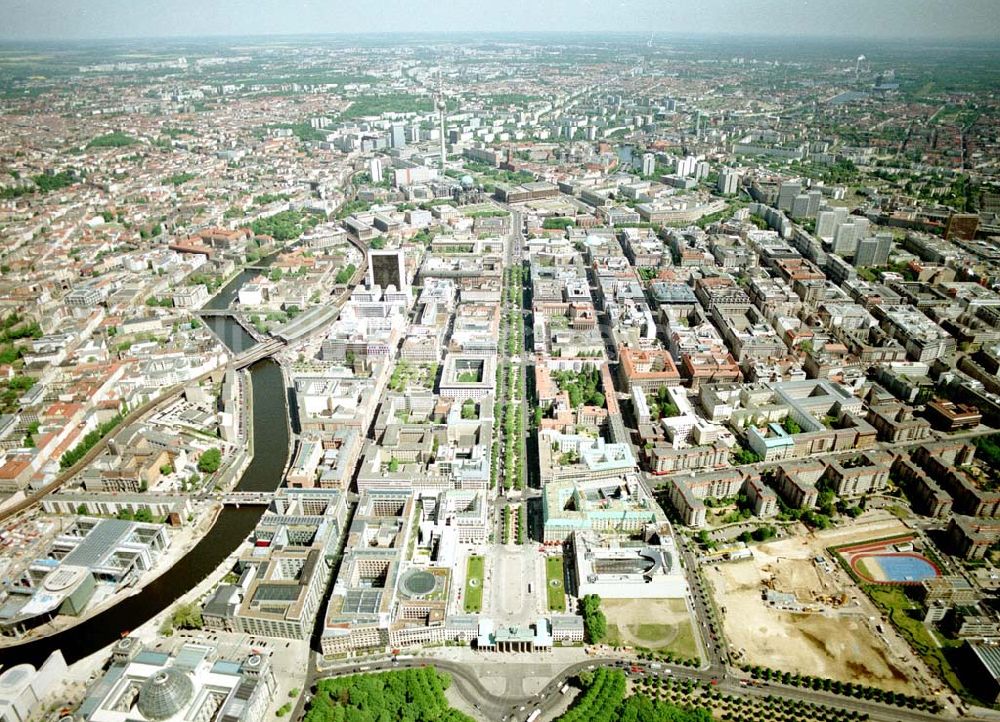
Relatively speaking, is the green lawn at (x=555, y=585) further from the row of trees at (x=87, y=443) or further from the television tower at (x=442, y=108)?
the television tower at (x=442, y=108)

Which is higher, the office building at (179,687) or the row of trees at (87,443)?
the office building at (179,687)

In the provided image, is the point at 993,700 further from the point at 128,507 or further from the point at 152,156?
the point at 152,156

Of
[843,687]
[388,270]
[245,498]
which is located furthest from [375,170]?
[843,687]

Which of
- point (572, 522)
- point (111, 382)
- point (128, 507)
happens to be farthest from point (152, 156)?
point (572, 522)

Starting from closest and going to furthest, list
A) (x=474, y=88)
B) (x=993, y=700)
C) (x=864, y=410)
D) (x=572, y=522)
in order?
(x=993, y=700) < (x=572, y=522) < (x=864, y=410) < (x=474, y=88)

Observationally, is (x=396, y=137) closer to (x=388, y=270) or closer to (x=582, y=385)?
(x=388, y=270)

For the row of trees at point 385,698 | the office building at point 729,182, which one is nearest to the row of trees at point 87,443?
the row of trees at point 385,698

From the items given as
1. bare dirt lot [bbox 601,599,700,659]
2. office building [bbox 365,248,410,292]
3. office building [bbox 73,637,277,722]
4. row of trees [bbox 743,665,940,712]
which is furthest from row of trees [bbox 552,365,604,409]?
office building [bbox 73,637,277,722]
